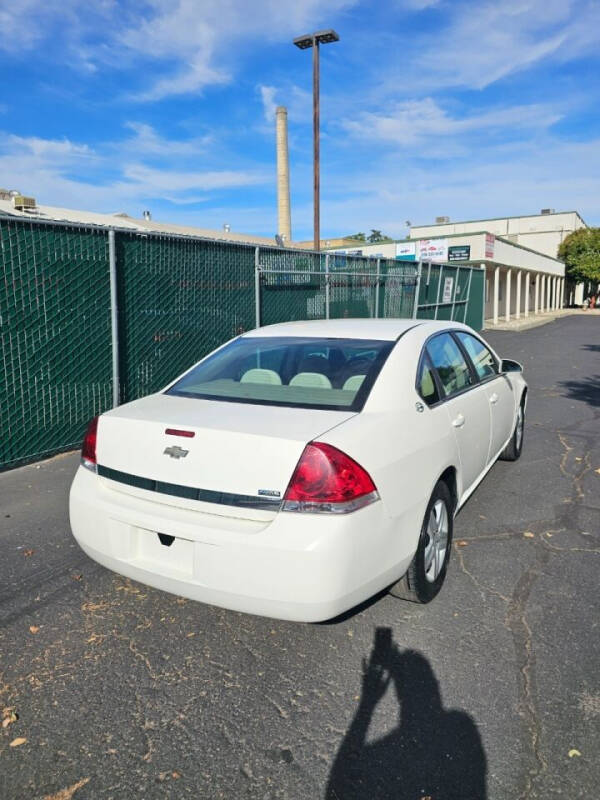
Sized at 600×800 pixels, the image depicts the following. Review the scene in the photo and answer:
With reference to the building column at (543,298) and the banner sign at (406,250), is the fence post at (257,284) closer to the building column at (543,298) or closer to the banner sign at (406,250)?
the banner sign at (406,250)

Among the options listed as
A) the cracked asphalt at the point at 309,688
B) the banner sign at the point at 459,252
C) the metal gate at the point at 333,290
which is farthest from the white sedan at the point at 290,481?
the banner sign at the point at 459,252

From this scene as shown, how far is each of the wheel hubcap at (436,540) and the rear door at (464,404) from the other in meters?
0.42

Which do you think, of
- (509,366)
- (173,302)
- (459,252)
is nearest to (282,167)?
(459,252)

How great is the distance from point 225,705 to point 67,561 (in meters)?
1.72

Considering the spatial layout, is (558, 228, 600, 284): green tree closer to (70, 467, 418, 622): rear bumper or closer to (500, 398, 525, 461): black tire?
(500, 398, 525, 461): black tire

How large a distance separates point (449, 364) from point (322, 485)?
1824 millimetres

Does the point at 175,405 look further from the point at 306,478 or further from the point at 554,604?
the point at 554,604

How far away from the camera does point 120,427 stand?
9.49 feet

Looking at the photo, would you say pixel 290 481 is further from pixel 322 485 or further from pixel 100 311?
pixel 100 311

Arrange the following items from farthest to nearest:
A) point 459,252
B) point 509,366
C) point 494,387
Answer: point 459,252 → point 509,366 → point 494,387

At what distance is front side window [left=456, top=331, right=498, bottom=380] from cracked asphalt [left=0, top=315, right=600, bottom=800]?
1284 mm

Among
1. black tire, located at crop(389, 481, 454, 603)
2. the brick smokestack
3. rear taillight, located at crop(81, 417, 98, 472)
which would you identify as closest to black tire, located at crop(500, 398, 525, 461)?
black tire, located at crop(389, 481, 454, 603)

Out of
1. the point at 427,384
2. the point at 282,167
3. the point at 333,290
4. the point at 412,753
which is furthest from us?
the point at 282,167

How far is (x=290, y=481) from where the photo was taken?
243 cm
